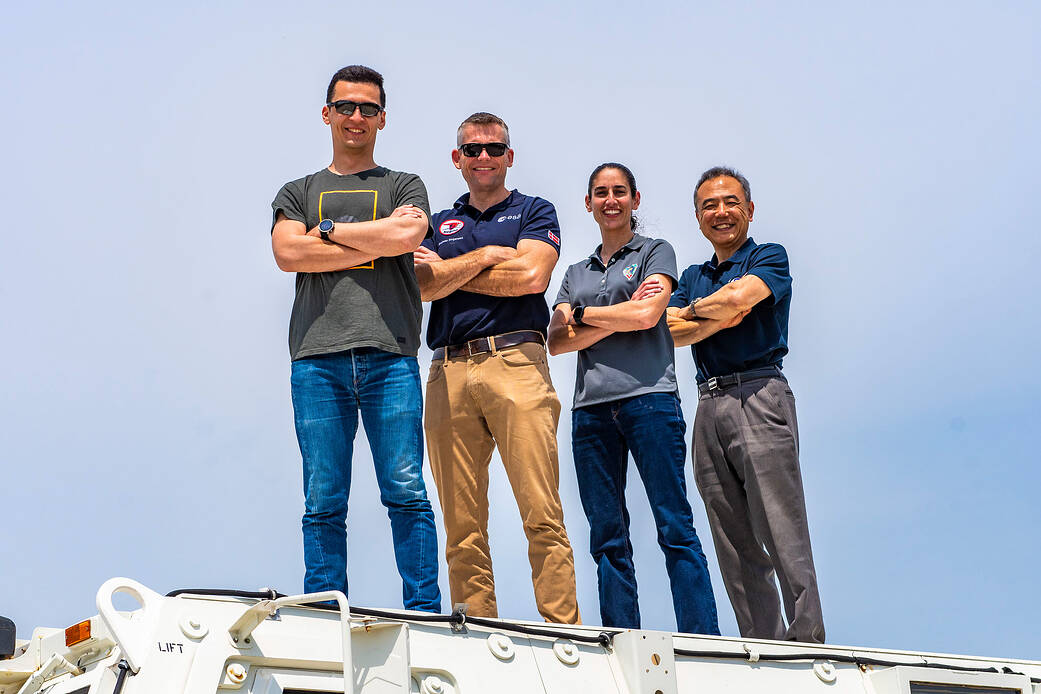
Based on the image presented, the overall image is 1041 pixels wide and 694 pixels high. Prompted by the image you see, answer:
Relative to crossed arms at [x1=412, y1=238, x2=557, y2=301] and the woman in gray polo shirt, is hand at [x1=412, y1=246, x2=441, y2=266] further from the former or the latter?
the woman in gray polo shirt

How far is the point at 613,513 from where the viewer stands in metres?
6.45

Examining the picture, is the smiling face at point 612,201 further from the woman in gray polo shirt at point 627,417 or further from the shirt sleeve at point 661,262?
the shirt sleeve at point 661,262

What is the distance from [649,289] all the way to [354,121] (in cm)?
181

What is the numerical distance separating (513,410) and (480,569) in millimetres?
818

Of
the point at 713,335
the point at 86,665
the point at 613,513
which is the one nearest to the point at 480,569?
the point at 613,513

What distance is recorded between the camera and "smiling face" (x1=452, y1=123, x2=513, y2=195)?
6.71m

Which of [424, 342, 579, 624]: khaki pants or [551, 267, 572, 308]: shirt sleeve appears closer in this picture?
[424, 342, 579, 624]: khaki pants

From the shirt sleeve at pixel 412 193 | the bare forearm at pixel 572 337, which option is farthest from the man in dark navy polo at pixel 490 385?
the shirt sleeve at pixel 412 193

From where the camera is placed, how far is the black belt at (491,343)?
6.33m

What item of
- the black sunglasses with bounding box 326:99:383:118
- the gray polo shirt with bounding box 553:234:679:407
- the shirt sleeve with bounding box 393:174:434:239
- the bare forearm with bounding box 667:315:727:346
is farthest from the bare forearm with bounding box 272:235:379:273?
the bare forearm with bounding box 667:315:727:346

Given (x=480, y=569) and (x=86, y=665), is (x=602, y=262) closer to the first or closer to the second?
(x=480, y=569)

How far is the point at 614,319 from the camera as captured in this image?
6.60 metres

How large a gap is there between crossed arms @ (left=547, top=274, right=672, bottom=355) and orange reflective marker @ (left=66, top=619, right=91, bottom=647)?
11.0 feet

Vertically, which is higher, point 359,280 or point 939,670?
point 359,280
